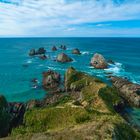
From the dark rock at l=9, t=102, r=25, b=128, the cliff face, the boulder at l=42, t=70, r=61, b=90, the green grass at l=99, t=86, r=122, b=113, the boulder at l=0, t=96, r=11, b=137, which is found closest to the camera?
the cliff face

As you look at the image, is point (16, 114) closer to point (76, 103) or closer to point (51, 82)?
point (76, 103)

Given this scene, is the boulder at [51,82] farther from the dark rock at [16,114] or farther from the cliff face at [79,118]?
the dark rock at [16,114]

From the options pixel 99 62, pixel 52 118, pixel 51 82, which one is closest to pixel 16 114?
pixel 52 118

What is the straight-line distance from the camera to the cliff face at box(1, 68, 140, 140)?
29.1m

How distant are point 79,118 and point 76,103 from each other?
8.98 metres

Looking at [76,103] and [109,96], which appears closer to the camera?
[76,103]

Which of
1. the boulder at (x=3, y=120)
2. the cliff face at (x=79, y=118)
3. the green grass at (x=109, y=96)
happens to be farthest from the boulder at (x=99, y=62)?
the boulder at (x=3, y=120)

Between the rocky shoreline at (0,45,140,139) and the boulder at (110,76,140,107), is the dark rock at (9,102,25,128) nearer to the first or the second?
the rocky shoreline at (0,45,140,139)

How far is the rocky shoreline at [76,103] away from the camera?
38281mm

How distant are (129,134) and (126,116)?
2280 cm

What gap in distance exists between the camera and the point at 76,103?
47594mm

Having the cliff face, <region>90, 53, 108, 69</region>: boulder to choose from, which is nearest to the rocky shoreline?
the cliff face

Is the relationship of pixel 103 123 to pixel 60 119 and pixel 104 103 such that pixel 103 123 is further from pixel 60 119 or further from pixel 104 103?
pixel 104 103

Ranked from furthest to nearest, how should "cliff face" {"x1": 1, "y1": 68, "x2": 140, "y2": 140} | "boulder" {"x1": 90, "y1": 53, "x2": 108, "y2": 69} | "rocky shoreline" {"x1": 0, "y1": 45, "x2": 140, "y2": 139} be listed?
"boulder" {"x1": 90, "y1": 53, "x2": 108, "y2": 69}
"rocky shoreline" {"x1": 0, "y1": 45, "x2": 140, "y2": 139}
"cliff face" {"x1": 1, "y1": 68, "x2": 140, "y2": 140}
